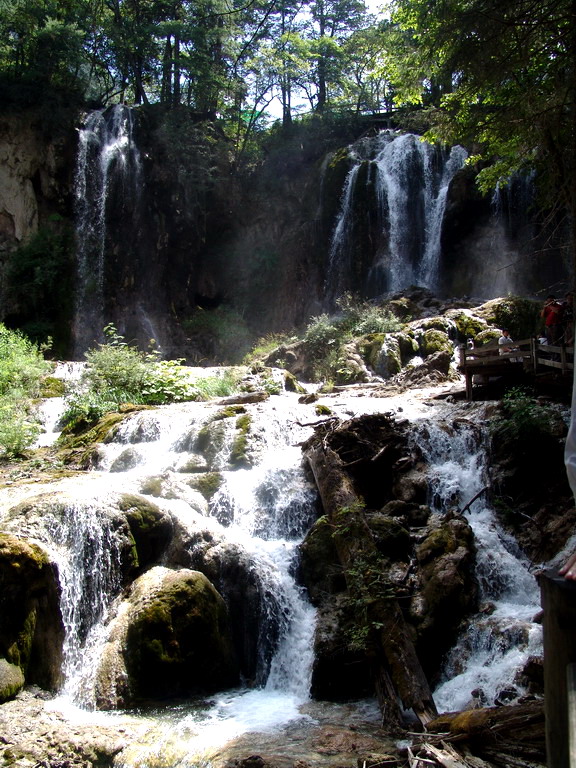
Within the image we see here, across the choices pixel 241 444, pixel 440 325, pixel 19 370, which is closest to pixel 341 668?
pixel 241 444

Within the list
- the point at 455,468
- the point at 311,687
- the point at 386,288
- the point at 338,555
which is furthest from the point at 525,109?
→ the point at 386,288

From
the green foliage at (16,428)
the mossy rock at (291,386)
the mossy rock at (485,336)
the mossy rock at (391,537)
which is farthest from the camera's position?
the mossy rock at (485,336)

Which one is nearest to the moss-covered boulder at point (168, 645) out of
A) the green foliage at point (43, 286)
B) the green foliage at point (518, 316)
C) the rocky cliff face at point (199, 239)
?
the green foliage at point (518, 316)

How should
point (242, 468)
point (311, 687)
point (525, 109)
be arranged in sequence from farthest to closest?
1. point (242, 468)
2. point (525, 109)
3. point (311, 687)

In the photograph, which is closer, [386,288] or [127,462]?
[127,462]

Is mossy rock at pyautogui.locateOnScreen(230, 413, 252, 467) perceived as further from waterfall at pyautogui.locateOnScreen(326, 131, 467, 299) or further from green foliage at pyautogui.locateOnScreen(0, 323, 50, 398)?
waterfall at pyautogui.locateOnScreen(326, 131, 467, 299)

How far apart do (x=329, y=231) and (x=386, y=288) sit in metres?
3.86

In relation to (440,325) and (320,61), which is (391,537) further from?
(320,61)

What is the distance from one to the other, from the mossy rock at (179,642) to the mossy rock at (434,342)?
10.9m

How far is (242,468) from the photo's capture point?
984cm

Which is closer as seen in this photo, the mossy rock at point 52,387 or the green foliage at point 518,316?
the mossy rock at point 52,387

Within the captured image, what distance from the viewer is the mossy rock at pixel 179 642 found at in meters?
6.22

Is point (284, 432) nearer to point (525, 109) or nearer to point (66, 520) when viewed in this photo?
point (66, 520)

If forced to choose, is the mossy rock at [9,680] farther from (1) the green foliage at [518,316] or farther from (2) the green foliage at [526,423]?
(1) the green foliage at [518,316]
